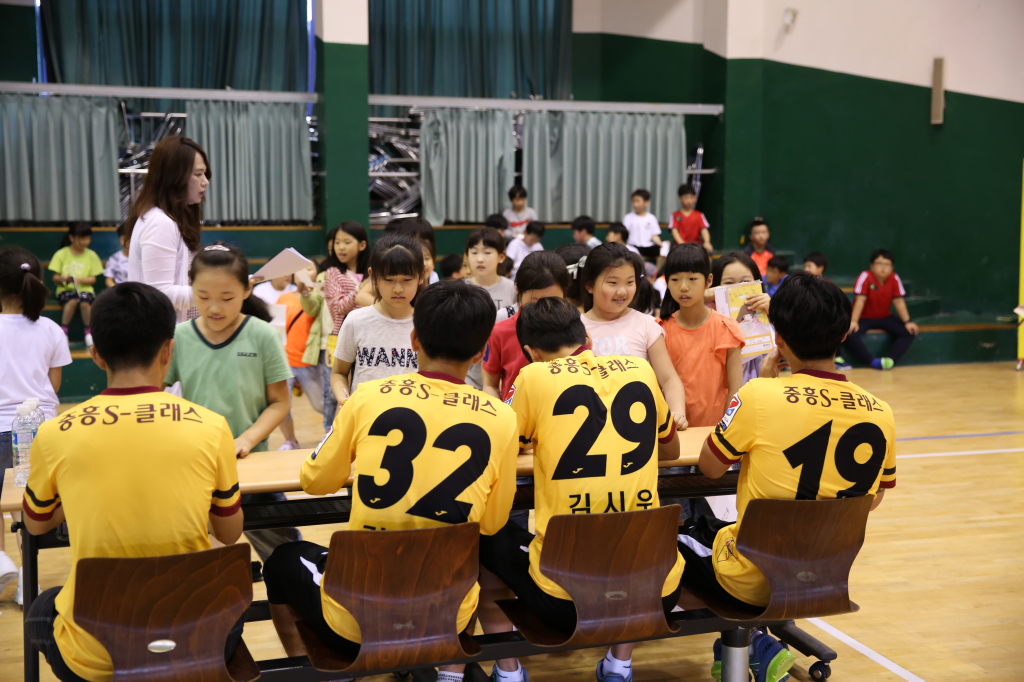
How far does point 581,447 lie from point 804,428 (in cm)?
52

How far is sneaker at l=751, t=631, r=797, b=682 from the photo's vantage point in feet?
8.48

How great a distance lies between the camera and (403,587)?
1908 mm

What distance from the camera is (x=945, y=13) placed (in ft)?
31.9

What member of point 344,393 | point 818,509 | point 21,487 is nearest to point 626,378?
point 818,509

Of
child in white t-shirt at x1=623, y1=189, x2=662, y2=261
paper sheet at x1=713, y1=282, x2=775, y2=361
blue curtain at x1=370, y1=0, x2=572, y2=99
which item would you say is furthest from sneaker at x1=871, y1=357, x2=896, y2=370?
paper sheet at x1=713, y1=282, x2=775, y2=361

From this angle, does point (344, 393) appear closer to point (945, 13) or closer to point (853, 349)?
point (853, 349)

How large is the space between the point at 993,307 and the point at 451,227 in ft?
20.0

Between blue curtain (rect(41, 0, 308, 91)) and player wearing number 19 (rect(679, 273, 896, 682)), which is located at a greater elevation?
blue curtain (rect(41, 0, 308, 91))

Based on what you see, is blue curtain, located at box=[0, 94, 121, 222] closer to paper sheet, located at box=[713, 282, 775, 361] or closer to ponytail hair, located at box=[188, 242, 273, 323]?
ponytail hair, located at box=[188, 242, 273, 323]

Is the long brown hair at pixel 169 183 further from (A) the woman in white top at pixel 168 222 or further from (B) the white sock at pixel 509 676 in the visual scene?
(B) the white sock at pixel 509 676

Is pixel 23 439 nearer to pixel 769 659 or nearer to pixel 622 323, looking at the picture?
pixel 622 323

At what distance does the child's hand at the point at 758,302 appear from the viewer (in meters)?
3.16

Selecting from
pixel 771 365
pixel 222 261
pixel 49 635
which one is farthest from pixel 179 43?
pixel 49 635

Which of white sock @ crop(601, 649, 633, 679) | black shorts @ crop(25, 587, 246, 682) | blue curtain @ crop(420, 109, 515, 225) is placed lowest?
white sock @ crop(601, 649, 633, 679)
